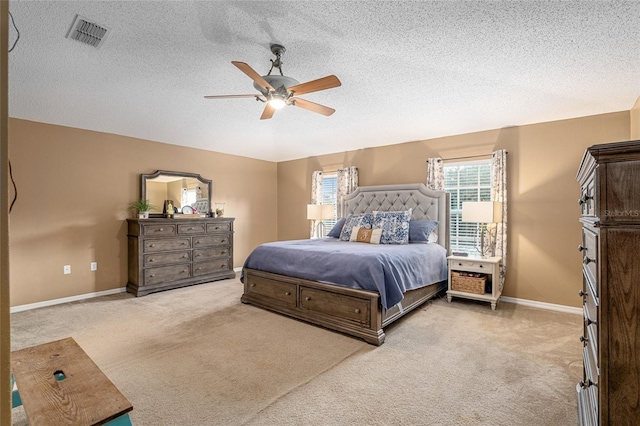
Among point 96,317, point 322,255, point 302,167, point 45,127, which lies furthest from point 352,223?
point 45,127

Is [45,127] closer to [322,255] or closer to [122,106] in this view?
[122,106]

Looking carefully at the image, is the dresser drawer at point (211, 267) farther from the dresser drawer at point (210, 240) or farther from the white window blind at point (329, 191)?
the white window blind at point (329, 191)

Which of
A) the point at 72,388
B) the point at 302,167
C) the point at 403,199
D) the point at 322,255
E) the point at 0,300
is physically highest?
the point at 302,167

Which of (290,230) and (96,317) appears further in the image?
(290,230)

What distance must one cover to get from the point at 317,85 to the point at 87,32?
1.73m

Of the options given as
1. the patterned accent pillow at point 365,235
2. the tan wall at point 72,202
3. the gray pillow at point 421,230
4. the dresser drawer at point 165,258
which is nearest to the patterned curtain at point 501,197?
the gray pillow at point 421,230

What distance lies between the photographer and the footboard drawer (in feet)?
11.9

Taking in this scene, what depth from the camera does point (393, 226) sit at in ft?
15.0

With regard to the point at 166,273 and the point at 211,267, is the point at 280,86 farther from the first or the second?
the point at 211,267

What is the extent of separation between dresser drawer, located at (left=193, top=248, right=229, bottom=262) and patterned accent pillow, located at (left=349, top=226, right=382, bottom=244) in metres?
2.50

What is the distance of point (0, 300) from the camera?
63 centimetres

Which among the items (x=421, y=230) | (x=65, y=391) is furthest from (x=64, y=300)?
(x=421, y=230)

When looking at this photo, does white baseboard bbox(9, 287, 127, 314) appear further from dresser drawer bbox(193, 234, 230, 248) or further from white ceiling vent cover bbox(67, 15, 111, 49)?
white ceiling vent cover bbox(67, 15, 111, 49)

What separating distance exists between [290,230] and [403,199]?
289 cm
